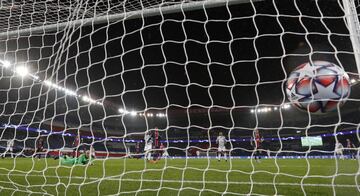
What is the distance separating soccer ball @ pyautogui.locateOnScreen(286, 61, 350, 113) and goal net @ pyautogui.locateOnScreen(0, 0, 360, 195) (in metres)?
0.01

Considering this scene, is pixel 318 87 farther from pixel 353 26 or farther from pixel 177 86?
pixel 177 86

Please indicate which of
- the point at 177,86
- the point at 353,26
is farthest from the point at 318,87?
the point at 177,86

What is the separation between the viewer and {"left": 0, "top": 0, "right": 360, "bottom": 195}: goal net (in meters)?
2.70

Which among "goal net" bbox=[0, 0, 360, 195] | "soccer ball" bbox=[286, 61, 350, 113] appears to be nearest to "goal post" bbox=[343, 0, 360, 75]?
"goal net" bbox=[0, 0, 360, 195]

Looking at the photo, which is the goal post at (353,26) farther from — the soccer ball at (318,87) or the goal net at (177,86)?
the soccer ball at (318,87)

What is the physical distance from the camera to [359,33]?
215 cm

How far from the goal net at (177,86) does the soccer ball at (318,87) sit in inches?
0.5

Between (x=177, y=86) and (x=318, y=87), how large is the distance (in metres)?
15.0

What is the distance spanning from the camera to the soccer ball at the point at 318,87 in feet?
7.64

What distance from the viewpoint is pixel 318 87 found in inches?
93.7

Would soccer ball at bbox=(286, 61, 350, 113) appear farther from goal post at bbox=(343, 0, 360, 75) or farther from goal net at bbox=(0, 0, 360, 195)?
goal post at bbox=(343, 0, 360, 75)

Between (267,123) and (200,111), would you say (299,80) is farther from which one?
(267,123)

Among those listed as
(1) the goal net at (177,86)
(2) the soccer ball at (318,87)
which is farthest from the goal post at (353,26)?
(2) the soccer ball at (318,87)

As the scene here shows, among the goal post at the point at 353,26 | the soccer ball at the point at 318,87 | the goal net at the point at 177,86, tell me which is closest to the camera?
the goal post at the point at 353,26
